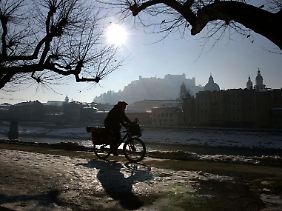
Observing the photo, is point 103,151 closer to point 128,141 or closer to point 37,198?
point 128,141

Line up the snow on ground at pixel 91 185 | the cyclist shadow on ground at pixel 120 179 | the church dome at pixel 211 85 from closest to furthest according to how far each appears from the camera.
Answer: the snow on ground at pixel 91 185
the cyclist shadow on ground at pixel 120 179
the church dome at pixel 211 85

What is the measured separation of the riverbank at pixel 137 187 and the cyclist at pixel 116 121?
131cm

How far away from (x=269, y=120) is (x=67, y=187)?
7025 cm

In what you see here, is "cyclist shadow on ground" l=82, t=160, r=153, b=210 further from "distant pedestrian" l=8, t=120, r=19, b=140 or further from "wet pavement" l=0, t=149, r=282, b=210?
"distant pedestrian" l=8, t=120, r=19, b=140

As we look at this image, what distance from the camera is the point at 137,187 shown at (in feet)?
25.0

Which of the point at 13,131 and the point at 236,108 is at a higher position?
the point at 236,108

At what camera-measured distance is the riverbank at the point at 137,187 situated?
6188mm

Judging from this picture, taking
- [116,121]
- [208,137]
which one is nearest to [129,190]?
[116,121]

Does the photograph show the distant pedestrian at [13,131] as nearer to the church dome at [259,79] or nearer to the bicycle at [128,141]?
the bicycle at [128,141]

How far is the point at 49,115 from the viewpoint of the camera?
11250 cm

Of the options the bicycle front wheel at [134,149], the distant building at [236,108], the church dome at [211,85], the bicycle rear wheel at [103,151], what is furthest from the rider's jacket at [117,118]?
the church dome at [211,85]

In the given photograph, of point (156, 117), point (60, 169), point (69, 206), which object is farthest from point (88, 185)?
point (156, 117)

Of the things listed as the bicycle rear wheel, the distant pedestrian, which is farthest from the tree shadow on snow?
the distant pedestrian

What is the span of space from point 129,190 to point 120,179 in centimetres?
133
